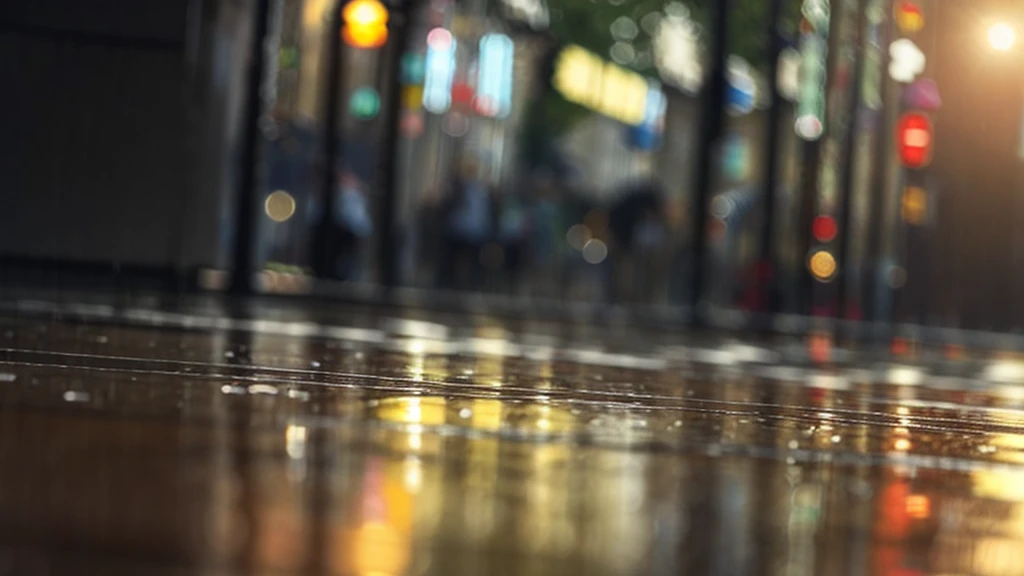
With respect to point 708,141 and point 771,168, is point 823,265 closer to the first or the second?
point 771,168

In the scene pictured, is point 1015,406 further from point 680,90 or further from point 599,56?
point 680,90

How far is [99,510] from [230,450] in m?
0.65

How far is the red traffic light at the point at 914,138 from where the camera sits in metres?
25.6

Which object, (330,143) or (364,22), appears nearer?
(364,22)

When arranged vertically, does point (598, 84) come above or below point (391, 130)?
above

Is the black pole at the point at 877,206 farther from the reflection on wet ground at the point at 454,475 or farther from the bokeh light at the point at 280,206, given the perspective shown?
the reflection on wet ground at the point at 454,475

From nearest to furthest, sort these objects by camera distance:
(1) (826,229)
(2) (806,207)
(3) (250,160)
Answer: (3) (250,160) < (2) (806,207) < (1) (826,229)

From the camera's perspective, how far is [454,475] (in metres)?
2.33

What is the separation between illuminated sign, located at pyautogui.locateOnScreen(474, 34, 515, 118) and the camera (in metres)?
22.5

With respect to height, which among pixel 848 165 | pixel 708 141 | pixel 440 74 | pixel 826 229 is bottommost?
pixel 826 229

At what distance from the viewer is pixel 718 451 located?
3.06 m

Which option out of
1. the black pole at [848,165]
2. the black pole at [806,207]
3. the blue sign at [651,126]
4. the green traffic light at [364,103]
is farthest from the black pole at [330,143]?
the blue sign at [651,126]

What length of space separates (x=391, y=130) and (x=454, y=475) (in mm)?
14628

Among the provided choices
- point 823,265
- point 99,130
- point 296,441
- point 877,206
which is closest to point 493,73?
point 823,265
